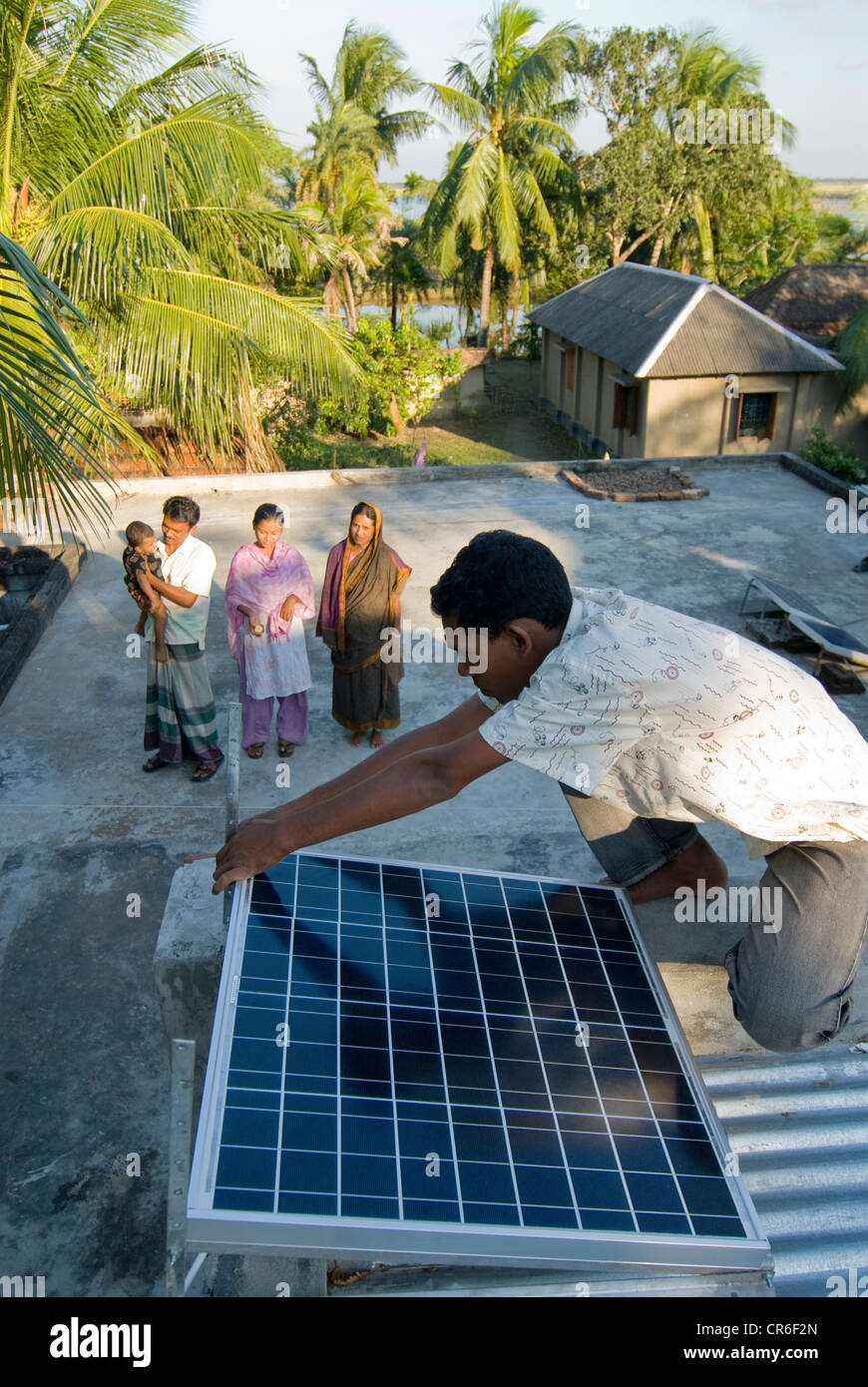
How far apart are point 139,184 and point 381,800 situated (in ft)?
31.7

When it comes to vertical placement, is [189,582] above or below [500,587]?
below

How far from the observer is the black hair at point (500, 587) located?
8.22 ft

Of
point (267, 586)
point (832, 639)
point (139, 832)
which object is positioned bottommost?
point (139, 832)

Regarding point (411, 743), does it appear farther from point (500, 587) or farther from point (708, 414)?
point (708, 414)

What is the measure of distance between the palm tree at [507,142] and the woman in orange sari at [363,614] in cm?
2645

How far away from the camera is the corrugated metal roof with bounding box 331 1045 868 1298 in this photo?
2.30 metres

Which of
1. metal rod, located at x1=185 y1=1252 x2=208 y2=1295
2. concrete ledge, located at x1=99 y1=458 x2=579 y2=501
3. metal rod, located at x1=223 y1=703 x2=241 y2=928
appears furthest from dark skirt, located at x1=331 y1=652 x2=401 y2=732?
concrete ledge, located at x1=99 y1=458 x2=579 y2=501

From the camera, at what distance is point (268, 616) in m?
6.31

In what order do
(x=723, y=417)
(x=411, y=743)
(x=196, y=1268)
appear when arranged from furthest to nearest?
1. (x=723, y=417)
2. (x=411, y=743)
3. (x=196, y=1268)

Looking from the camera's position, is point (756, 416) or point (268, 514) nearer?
point (268, 514)

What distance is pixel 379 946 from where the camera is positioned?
2646mm

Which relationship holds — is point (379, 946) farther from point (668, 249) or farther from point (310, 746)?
point (668, 249)

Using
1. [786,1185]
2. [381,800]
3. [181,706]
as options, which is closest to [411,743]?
[381,800]
